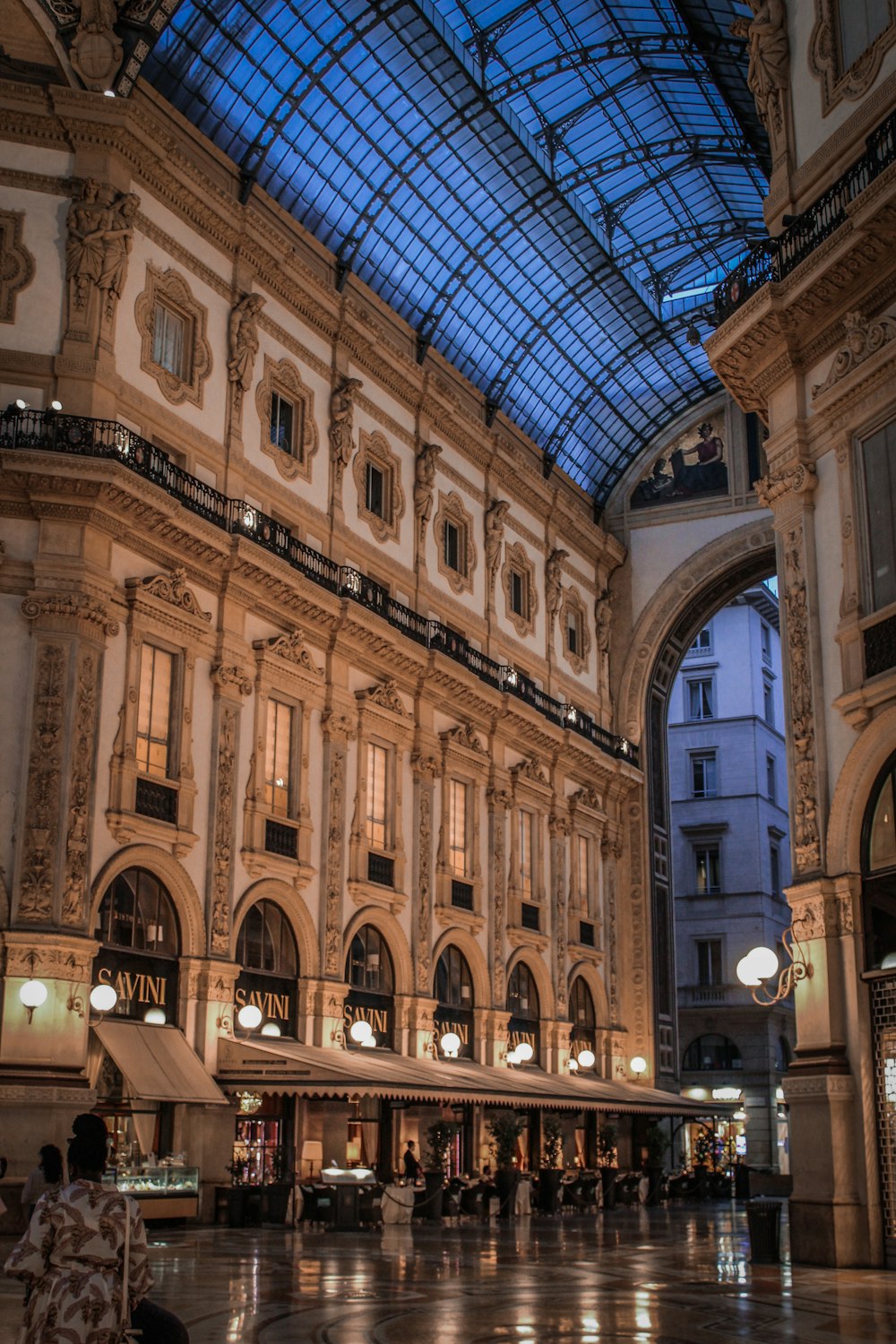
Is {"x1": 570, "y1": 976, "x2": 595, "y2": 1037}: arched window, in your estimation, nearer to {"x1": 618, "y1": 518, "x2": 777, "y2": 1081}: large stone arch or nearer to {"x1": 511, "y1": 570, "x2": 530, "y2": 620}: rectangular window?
{"x1": 618, "y1": 518, "x2": 777, "y2": 1081}: large stone arch

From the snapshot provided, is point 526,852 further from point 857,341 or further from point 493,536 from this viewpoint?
point 857,341

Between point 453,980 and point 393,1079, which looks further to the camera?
point 453,980

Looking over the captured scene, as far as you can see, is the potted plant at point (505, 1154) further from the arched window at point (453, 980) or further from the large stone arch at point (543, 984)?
the large stone arch at point (543, 984)

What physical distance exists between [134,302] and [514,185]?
1370 centimetres

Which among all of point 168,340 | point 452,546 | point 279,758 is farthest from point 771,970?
point 452,546

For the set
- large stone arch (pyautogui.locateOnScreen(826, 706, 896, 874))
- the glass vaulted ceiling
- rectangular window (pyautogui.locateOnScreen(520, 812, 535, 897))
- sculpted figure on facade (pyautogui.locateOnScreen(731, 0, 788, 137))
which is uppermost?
the glass vaulted ceiling

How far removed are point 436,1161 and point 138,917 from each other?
9.14 metres

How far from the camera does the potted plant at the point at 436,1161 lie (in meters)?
28.8

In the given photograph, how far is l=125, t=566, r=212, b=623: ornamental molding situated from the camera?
86.7ft

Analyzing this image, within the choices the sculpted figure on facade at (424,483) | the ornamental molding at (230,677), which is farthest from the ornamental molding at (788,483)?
the sculpted figure on facade at (424,483)

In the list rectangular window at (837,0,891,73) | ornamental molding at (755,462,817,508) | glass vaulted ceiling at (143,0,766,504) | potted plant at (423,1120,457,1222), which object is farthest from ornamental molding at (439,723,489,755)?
rectangular window at (837,0,891,73)

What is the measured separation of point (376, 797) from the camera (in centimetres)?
3397

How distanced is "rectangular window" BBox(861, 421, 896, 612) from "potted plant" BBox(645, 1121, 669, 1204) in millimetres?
26111

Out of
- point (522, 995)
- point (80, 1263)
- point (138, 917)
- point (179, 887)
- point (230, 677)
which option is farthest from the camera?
point (522, 995)
